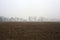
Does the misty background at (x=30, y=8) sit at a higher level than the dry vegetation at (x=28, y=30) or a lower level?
higher

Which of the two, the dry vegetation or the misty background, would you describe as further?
the misty background

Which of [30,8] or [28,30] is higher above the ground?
[30,8]

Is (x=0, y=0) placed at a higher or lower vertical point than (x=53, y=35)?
higher

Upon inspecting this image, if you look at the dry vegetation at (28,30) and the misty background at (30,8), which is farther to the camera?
the misty background at (30,8)

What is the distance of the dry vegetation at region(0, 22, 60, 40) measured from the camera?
71 centimetres

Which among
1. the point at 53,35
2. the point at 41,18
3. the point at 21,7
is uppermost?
the point at 21,7

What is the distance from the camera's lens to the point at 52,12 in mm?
851

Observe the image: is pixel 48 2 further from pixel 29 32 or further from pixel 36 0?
pixel 29 32

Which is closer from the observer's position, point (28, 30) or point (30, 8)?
point (28, 30)

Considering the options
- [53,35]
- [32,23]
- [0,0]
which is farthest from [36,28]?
[0,0]

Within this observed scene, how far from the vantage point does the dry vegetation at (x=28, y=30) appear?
0.71 meters

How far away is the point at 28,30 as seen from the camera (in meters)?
0.71

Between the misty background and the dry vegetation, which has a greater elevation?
the misty background

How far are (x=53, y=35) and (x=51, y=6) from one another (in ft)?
0.98
